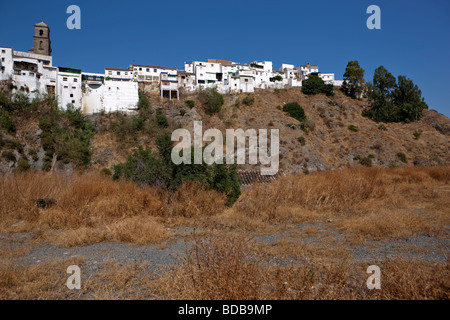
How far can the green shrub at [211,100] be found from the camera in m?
45.5

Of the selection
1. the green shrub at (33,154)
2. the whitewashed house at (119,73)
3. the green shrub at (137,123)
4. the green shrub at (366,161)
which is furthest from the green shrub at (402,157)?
the green shrub at (33,154)

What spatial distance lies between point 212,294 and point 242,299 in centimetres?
34

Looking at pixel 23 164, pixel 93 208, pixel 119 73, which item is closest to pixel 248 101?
pixel 119 73

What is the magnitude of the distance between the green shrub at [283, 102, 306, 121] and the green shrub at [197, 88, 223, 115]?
1129 centimetres

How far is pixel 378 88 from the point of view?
177 ft

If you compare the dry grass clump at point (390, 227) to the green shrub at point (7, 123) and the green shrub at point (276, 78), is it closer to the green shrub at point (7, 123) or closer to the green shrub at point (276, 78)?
the green shrub at point (7, 123)

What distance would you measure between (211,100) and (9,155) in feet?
91.8

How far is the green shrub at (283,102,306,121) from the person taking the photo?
45.8 m

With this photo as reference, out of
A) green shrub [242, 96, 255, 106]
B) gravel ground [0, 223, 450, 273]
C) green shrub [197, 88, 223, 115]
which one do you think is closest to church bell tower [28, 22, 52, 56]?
green shrub [197, 88, 223, 115]

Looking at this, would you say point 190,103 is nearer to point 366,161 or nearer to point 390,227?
point 366,161

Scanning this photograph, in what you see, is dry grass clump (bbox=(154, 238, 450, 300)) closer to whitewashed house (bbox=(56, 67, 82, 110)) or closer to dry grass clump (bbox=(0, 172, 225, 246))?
dry grass clump (bbox=(0, 172, 225, 246))

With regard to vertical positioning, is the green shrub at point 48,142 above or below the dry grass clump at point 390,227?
above

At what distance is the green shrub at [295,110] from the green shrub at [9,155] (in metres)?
38.1

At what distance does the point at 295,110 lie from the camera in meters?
46.3
